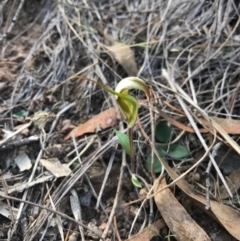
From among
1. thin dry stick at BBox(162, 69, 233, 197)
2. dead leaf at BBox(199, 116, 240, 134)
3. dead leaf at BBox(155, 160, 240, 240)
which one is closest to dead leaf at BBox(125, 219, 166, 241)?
dead leaf at BBox(155, 160, 240, 240)

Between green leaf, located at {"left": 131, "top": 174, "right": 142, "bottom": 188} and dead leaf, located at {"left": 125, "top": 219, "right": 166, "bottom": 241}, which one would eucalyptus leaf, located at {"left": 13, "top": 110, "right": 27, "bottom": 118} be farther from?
dead leaf, located at {"left": 125, "top": 219, "right": 166, "bottom": 241}

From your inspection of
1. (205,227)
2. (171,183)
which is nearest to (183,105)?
(171,183)

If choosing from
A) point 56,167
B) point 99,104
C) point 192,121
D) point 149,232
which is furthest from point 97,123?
point 149,232

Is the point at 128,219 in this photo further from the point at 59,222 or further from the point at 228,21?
the point at 228,21

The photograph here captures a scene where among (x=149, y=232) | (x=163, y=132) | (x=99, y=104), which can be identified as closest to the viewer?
(x=149, y=232)

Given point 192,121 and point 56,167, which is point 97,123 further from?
point 192,121

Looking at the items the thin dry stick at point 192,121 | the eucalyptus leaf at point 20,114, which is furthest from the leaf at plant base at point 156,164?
the eucalyptus leaf at point 20,114

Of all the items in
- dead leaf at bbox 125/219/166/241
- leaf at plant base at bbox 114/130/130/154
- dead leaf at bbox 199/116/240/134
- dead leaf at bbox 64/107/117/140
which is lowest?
dead leaf at bbox 125/219/166/241
